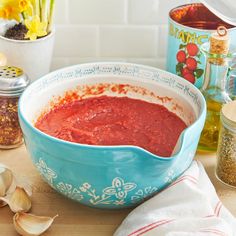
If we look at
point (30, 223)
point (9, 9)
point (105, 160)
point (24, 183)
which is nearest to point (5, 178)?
point (24, 183)

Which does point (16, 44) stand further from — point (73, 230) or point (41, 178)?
point (73, 230)

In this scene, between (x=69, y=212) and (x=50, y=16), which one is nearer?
(x=69, y=212)

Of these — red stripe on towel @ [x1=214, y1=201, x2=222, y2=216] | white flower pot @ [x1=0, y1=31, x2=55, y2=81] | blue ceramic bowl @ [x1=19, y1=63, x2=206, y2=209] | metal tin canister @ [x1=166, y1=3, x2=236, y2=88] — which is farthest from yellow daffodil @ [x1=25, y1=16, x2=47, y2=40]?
red stripe on towel @ [x1=214, y1=201, x2=222, y2=216]

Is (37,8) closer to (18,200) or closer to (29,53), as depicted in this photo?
(29,53)

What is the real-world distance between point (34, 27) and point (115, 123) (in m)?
0.30

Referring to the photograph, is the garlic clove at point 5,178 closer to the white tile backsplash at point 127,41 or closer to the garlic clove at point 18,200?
the garlic clove at point 18,200

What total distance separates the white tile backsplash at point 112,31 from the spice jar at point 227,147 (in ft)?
1.45

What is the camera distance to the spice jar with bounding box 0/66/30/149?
1259mm

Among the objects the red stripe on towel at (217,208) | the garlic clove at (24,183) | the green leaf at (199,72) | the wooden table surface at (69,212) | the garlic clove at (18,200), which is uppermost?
the green leaf at (199,72)

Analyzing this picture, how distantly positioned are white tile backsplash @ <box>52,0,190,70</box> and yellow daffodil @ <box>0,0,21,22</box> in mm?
190

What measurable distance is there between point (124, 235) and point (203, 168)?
0.80ft

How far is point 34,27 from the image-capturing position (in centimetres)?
134

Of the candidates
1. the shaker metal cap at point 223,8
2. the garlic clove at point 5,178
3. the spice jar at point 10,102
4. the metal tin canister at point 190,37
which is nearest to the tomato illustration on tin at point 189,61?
the metal tin canister at point 190,37

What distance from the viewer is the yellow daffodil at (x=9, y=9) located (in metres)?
1.34
